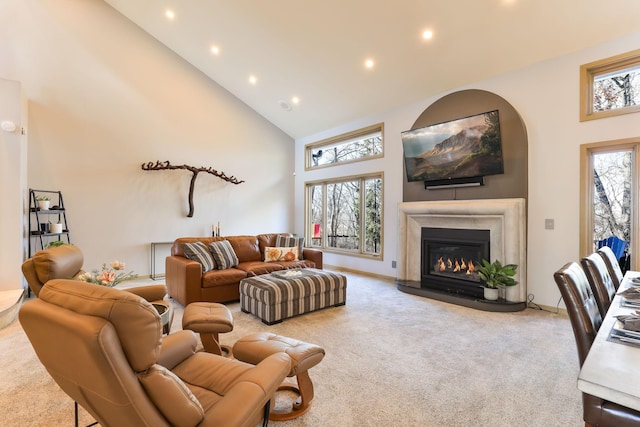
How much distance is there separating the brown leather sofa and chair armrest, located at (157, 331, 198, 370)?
2202 mm

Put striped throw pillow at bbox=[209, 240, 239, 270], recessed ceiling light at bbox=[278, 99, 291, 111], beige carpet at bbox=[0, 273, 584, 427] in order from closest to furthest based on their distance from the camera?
beige carpet at bbox=[0, 273, 584, 427] < striped throw pillow at bbox=[209, 240, 239, 270] < recessed ceiling light at bbox=[278, 99, 291, 111]

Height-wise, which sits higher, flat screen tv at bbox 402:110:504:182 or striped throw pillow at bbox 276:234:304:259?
flat screen tv at bbox 402:110:504:182

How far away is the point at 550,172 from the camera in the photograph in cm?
400

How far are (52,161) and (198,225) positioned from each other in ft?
8.27

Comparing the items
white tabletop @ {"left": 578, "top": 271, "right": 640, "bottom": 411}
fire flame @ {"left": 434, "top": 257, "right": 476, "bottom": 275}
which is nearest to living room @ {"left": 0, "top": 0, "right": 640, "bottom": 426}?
fire flame @ {"left": 434, "top": 257, "right": 476, "bottom": 275}

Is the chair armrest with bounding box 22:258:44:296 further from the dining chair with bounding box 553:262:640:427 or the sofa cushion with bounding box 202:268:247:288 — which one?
the dining chair with bounding box 553:262:640:427

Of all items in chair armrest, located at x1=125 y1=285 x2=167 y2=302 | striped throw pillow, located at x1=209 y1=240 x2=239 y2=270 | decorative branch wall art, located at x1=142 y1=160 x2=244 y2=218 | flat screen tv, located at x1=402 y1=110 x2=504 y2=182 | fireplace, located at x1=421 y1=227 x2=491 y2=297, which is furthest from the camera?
decorative branch wall art, located at x1=142 y1=160 x2=244 y2=218

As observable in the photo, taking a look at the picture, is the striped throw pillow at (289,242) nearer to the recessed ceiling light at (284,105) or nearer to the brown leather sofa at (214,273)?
the brown leather sofa at (214,273)

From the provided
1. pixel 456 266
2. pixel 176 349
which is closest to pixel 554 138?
pixel 456 266

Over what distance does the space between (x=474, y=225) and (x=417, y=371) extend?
280 cm

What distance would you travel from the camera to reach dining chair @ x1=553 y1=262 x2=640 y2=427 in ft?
3.75

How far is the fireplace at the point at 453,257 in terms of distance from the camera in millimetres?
4586

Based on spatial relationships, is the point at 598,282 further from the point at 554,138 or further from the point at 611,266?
the point at 554,138

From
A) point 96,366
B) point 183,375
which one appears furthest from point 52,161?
point 96,366
